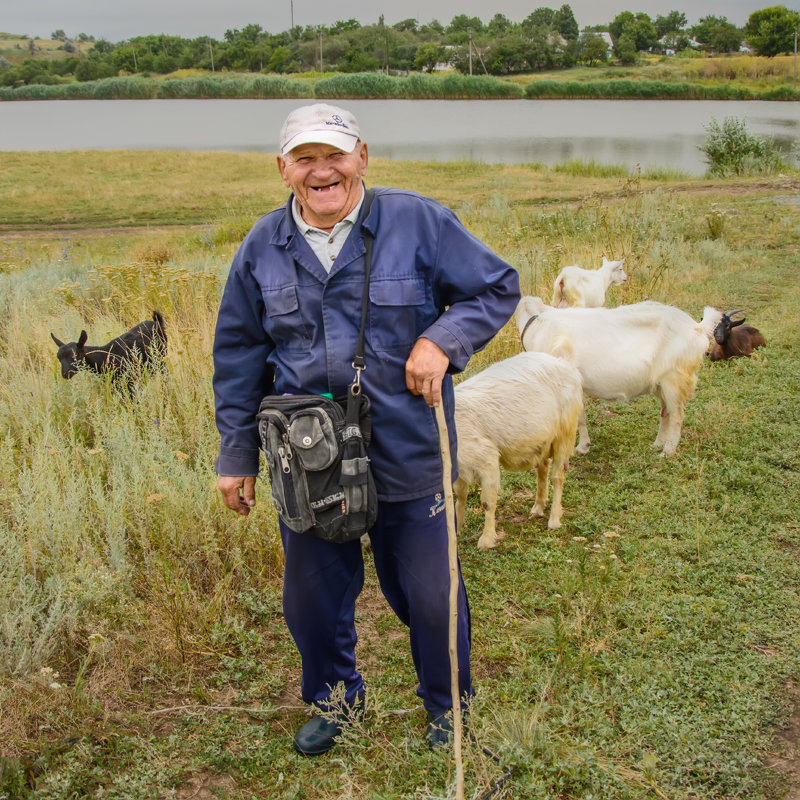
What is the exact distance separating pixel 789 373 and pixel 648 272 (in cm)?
362

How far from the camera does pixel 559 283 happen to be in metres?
7.23

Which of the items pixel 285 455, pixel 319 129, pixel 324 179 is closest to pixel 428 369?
pixel 285 455

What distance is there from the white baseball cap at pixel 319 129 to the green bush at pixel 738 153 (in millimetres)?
23394

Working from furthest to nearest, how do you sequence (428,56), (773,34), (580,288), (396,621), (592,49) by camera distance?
(428,56) < (592,49) < (773,34) < (580,288) < (396,621)

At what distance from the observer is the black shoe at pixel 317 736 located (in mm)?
2928

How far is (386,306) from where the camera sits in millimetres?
2357

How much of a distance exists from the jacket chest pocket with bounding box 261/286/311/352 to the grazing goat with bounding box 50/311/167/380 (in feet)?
12.4

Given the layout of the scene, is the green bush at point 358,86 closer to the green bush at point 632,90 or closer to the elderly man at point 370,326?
the green bush at point 632,90

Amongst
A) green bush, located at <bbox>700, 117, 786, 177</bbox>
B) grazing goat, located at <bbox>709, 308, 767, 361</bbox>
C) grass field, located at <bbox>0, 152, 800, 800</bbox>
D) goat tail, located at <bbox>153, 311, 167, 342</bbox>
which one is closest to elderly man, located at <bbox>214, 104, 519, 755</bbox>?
grass field, located at <bbox>0, 152, 800, 800</bbox>

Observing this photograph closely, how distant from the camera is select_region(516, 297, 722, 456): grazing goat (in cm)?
544

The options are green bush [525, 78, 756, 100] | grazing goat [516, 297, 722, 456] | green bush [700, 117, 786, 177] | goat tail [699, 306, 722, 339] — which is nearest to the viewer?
grazing goat [516, 297, 722, 456]

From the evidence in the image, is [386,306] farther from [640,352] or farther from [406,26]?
[406,26]

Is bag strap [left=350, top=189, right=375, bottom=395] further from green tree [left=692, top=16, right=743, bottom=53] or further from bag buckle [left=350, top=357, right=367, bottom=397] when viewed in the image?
green tree [left=692, top=16, right=743, bottom=53]

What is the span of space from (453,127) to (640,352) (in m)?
44.5
